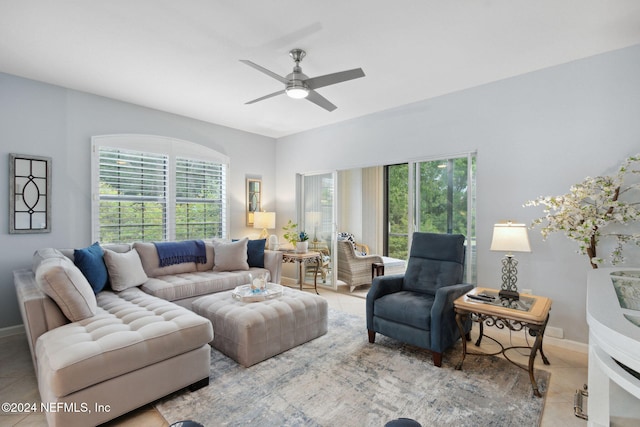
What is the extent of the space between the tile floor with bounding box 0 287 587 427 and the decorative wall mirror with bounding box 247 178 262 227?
3247mm

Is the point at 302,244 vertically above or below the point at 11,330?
above

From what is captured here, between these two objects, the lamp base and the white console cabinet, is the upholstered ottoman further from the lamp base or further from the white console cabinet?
the white console cabinet

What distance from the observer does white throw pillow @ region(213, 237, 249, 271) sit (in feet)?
13.9

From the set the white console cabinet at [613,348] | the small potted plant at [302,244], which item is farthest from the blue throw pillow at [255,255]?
the white console cabinet at [613,348]

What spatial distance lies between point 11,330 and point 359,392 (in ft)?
12.4

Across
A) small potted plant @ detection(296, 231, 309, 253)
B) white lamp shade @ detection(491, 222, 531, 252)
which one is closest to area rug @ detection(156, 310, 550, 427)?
white lamp shade @ detection(491, 222, 531, 252)

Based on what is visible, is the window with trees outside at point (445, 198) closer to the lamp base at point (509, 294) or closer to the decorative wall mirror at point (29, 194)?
the lamp base at point (509, 294)

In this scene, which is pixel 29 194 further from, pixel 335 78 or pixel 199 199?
pixel 335 78

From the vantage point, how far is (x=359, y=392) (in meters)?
2.23

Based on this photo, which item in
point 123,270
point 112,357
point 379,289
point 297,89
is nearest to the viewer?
point 112,357

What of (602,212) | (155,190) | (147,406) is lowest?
(147,406)

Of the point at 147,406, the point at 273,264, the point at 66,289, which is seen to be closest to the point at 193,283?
the point at 273,264

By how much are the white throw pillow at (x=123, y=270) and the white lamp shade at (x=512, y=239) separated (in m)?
3.66

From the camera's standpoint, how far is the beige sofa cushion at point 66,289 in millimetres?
2078
